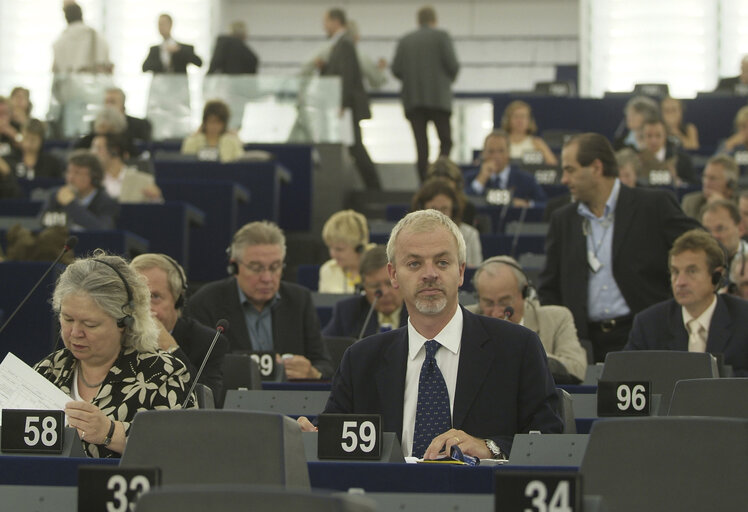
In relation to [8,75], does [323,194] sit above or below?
below

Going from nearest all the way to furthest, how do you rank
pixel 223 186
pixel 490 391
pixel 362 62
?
pixel 490 391, pixel 223 186, pixel 362 62

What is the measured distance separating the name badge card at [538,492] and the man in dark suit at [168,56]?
11755mm

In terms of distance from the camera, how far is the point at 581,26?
20328mm

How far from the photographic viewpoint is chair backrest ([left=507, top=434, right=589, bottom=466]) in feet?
12.1

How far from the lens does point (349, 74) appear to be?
13.5m

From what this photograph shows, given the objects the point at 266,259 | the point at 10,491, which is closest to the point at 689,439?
the point at 10,491

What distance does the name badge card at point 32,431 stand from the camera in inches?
147

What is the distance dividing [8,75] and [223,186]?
10.0 metres

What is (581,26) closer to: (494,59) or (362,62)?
(494,59)

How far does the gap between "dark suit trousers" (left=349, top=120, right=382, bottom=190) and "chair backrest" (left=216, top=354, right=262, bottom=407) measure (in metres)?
8.09

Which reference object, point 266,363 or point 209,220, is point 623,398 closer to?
point 266,363

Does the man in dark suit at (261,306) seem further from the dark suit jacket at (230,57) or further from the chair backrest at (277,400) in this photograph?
the dark suit jacket at (230,57)

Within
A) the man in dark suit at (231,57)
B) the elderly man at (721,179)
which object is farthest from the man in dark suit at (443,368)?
the man in dark suit at (231,57)

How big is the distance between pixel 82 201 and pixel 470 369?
5.93 m
